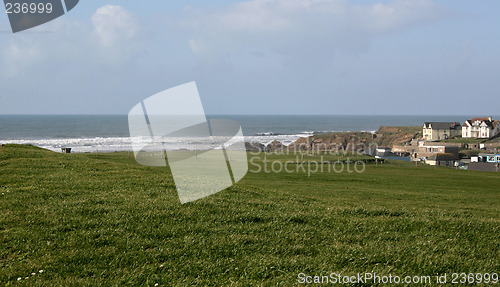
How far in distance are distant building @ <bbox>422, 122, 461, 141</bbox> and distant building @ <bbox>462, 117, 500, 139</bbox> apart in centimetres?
311

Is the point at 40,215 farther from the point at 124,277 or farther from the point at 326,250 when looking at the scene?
the point at 326,250

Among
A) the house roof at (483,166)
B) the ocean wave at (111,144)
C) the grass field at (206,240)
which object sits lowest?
the house roof at (483,166)

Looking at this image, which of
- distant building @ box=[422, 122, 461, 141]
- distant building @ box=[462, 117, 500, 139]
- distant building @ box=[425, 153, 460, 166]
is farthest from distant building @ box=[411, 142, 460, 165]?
distant building @ box=[462, 117, 500, 139]

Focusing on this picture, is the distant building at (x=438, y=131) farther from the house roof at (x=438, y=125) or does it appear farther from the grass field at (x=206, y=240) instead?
the grass field at (x=206, y=240)

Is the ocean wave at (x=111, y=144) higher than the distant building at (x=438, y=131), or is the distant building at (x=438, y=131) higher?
the ocean wave at (x=111, y=144)

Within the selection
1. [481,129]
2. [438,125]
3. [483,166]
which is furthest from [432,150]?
[481,129]

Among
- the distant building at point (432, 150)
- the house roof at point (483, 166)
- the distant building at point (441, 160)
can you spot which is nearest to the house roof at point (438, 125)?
the distant building at point (432, 150)

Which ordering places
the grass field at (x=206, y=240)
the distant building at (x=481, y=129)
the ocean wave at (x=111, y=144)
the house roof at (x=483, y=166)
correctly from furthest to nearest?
1. the distant building at (x=481, y=129)
2. the ocean wave at (x=111, y=144)
3. the house roof at (x=483, y=166)
4. the grass field at (x=206, y=240)

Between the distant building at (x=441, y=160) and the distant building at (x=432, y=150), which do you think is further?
the distant building at (x=432, y=150)

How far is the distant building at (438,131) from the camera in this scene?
11888cm

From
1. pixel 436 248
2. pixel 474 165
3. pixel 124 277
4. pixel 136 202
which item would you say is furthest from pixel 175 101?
pixel 474 165

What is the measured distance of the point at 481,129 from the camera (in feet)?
378

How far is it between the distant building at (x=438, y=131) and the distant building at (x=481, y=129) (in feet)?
10.2

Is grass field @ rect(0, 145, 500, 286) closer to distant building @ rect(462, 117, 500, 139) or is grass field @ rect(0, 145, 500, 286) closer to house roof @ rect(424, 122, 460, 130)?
house roof @ rect(424, 122, 460, 130)
